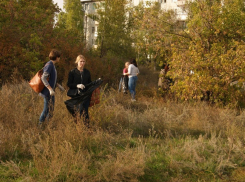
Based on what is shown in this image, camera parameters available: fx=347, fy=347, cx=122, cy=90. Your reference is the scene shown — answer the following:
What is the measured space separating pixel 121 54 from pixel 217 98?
1942cm

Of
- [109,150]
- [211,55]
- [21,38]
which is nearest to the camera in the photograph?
[109,150]

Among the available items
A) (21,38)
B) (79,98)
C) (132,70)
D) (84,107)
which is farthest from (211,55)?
(21,38)

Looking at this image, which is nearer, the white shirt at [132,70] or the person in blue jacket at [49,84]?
the person in blue jacket at [49,84]

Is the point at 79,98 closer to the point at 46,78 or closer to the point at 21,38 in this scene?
the point at 46,78

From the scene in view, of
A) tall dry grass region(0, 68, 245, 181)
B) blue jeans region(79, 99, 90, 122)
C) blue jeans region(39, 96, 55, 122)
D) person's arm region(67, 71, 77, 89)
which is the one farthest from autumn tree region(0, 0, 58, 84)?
blue jeans region(79, 99, 90, 122)

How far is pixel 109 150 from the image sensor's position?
20.9 feet

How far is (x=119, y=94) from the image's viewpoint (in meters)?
13.5

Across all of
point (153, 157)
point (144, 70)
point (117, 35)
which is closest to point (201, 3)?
point (153, 157)

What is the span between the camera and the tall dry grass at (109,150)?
16.9ft

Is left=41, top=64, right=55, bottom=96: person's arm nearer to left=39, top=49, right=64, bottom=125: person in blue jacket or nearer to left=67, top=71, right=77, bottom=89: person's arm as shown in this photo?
left=39, top=49, right=64, bottom=125: person in blue jacket

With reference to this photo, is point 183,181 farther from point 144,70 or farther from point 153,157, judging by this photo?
point 144,70

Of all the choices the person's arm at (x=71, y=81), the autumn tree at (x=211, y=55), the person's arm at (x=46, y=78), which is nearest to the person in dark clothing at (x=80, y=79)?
the person's arm at (x=71, y=81)

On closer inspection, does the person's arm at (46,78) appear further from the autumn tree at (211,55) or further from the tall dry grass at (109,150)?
the autumn tree at (211,55)

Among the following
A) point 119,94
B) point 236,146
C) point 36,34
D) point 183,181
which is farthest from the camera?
point 36,34
